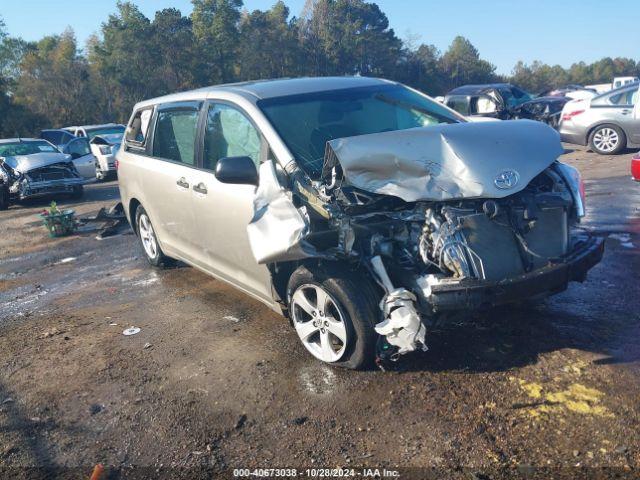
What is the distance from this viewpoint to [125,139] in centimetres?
677

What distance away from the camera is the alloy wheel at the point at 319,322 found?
3753 mm

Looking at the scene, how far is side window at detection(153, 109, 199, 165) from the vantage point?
5.16 metres

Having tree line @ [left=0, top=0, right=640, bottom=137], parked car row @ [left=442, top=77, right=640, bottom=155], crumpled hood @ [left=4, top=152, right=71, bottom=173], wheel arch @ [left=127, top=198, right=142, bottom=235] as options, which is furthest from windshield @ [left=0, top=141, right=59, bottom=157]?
tree line @ [left=0, top=0, right=640, bottom=137]

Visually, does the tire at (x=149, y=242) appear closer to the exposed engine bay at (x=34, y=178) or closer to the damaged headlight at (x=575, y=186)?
the damaged headlight at (x=575, y=186)

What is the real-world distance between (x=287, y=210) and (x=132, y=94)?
1558 inches

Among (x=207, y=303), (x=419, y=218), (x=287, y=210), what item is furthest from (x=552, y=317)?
(x=207, y=303)

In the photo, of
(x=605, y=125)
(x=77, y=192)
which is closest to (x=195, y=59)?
(x=77, y=192)

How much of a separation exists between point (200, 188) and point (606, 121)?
34.9ft

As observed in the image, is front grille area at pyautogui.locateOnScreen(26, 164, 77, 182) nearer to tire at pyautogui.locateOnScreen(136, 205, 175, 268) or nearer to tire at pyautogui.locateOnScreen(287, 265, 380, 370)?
tire at pyautogui.locateOnScreen(136, 205, 175, 268)

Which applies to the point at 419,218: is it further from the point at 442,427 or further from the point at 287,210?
the point at 442,427

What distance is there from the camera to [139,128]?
636 cm

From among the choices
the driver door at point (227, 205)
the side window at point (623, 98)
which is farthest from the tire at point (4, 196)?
the side window at point (623, 98)

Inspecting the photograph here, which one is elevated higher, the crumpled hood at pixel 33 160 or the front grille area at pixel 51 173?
the crumpled hood at pixel 33 160

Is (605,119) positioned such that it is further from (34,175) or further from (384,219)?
(34,175)
